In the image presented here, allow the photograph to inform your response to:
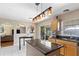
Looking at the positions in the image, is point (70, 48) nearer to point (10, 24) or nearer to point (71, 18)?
point (71, 18)

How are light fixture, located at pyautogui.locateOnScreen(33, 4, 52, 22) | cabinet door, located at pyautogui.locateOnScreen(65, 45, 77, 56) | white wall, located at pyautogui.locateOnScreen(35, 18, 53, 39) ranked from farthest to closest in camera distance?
A: white wall, located at pyautogui.locateOnScreen(35, 18, 53, 39) < cabinet door, located at pyautogui.locateOnScreen(65, 45, 77, 56) < light fixture, located at pyautogui.locateOnScreen(33, 4, 52, 22)

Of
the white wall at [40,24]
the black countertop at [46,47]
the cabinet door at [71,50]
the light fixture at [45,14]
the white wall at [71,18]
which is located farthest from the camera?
the white wall at [71,18]

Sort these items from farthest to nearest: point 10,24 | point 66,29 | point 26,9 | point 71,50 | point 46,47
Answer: point 66,29 → point 26,9 → point 71,50 → point 10,24 → point 46,47

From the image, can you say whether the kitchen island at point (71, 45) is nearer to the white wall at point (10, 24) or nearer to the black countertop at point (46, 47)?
the black countertop at point (46, 47)

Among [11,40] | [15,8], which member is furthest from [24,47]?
[15,8]

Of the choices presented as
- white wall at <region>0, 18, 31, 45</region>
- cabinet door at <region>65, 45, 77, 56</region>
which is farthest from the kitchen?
white wall at <region>0, 18, 31, 45</region>

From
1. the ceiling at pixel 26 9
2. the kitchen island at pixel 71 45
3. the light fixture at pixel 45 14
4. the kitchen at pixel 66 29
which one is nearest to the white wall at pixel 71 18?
the kitchen at pixel 66 29

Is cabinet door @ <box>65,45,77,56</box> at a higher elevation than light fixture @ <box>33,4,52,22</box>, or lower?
lower

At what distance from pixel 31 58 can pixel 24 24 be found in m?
0.93

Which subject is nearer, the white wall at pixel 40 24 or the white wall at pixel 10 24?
the white wall at pixel 10 24

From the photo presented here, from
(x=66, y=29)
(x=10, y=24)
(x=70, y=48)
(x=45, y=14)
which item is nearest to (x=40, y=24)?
(x=45, y=14)

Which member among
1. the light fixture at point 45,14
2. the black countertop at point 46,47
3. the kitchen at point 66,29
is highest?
the light fixture at point 45,14

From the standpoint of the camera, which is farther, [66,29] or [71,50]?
[66,29]

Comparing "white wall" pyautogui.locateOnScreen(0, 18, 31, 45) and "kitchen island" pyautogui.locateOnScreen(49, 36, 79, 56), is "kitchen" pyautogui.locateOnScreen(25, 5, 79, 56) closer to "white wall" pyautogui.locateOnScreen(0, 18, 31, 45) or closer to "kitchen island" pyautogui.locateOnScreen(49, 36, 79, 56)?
"kitchen island" pyautogui.locateOnScreen(49, 36, 79, 56)
